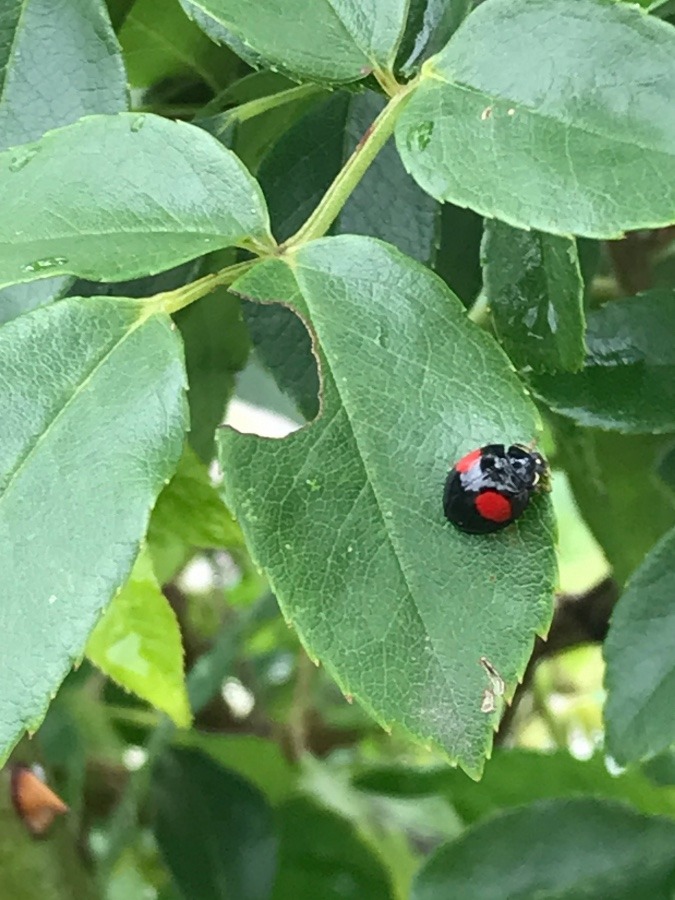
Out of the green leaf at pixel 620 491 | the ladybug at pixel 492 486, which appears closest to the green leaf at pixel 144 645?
the ladybug at pixel 492 486

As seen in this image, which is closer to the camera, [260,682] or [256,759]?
[256,759]

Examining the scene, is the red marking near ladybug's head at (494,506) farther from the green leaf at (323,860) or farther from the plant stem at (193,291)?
the green leaf at (323,860)

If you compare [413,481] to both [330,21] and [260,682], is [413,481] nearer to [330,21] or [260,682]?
[330,21]

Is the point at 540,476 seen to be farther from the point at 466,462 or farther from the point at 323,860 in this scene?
the point at 323,860

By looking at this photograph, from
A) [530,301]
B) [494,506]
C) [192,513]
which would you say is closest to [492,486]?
[494,506]

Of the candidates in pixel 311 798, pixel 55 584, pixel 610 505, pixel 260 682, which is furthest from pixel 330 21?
pixel 260 682
